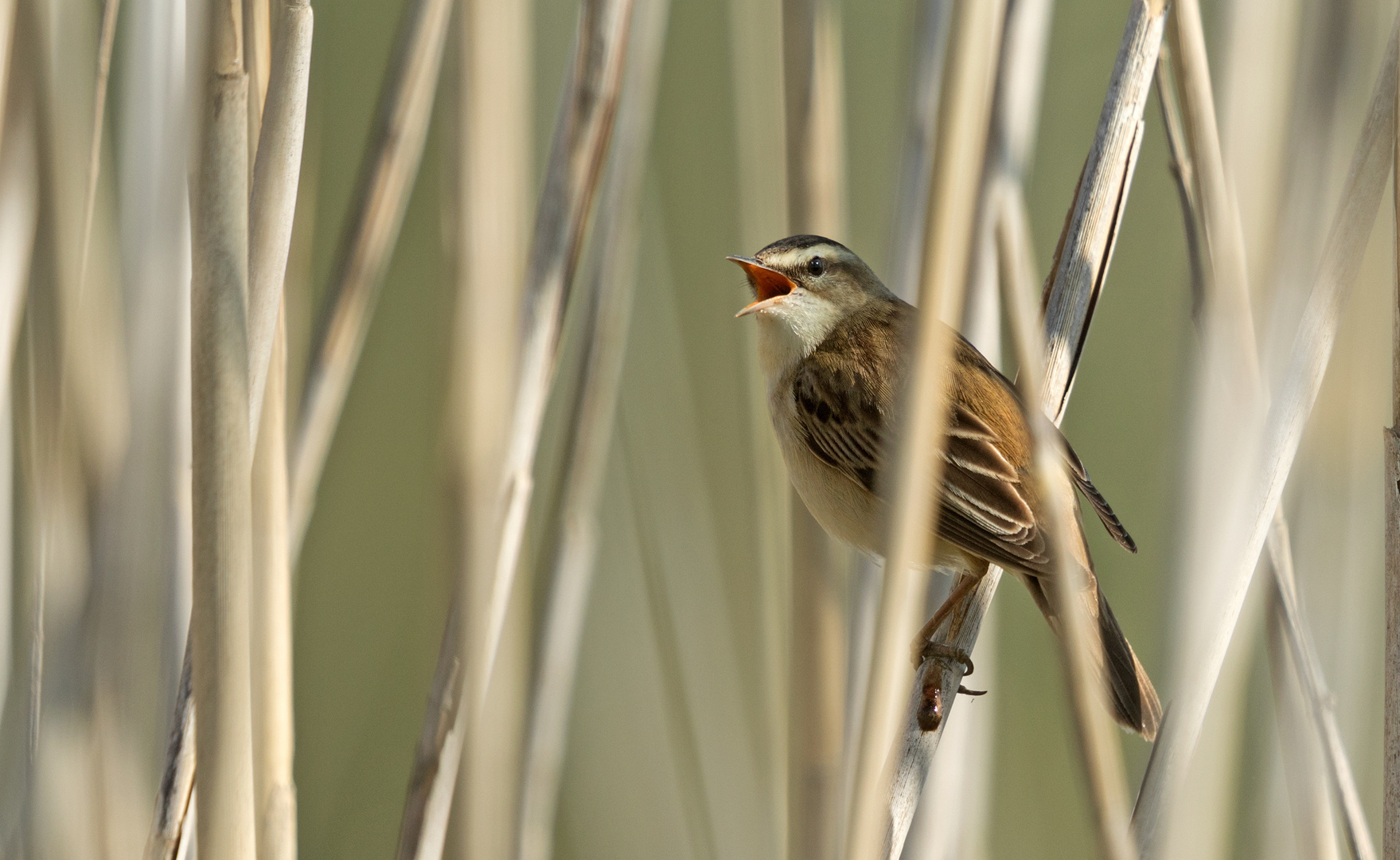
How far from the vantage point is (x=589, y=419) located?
2051mm

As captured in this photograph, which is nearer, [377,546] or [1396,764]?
[1396,764]

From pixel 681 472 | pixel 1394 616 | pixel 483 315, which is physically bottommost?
pixel 1394 616

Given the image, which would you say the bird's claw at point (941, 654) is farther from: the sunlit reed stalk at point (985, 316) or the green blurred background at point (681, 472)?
the green blurred background at point (681, 472)

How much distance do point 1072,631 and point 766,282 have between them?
110cm

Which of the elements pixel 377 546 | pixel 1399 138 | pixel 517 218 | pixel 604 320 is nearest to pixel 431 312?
pixel 377 546

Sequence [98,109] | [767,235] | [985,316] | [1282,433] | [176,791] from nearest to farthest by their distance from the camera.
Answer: [176,791]
[1282,433]
[98,109]
[985,316]
[767,235]

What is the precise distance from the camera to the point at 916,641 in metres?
1.96

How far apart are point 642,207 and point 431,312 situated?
0.88 m

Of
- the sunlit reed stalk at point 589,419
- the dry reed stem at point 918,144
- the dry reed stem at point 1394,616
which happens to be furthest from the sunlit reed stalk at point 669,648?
the dry reed stem at point 1394,616

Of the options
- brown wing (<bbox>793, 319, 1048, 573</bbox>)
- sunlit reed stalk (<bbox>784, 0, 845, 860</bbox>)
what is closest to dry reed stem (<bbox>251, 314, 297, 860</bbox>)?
sunlit reed stalk (<bbox>784, 0, 845, 860</bbox>)

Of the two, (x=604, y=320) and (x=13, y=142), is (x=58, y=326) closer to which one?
(x=13, y=142)

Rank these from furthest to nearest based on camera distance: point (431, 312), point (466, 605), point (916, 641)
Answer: point (431, 312), point (916, 641), point (466, 605)

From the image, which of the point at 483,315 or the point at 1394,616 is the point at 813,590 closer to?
the point at 483,315

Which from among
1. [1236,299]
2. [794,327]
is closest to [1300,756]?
[1236,299]
